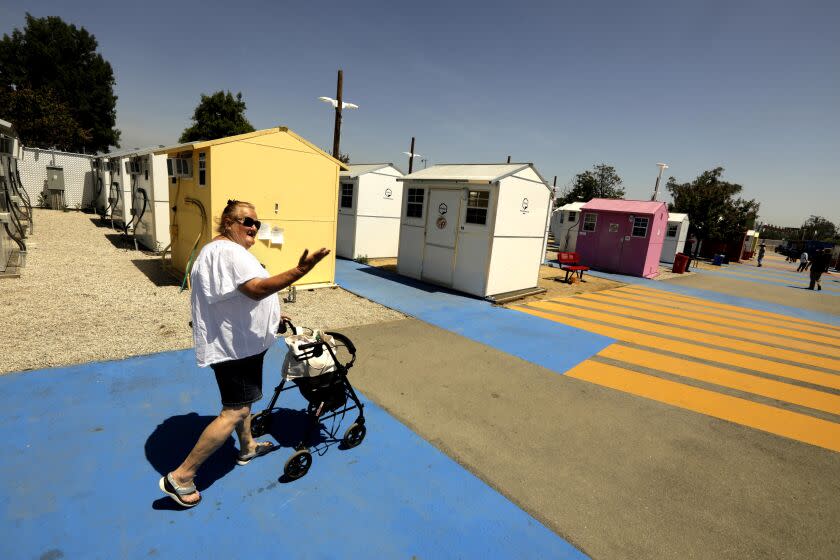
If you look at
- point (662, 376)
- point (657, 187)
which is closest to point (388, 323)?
point (662, 376)

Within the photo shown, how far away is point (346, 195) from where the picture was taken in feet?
49.2

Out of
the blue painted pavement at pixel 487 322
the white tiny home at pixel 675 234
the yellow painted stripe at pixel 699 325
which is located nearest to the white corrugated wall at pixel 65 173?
the blue painted pavement at pixel 487 322

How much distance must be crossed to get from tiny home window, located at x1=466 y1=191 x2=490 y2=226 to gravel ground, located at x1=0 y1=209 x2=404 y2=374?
11.5 ft

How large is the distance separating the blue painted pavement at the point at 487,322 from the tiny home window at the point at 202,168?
13.2 feet

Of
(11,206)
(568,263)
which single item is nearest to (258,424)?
(11,206)

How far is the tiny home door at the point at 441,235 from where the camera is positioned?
10.6 m

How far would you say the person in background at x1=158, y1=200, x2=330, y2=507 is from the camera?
2.54 meters

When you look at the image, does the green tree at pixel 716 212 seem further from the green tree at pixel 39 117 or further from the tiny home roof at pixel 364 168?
the green tree at pixel 39 117

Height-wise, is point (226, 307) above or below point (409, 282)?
above

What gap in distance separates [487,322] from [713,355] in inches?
171

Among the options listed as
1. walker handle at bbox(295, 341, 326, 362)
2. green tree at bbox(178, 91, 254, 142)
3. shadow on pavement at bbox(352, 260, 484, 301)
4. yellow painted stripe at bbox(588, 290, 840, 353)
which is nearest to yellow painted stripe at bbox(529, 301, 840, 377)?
yellow painted stripe at bbox(588, 290, 840, 353)

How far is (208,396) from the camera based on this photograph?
4273 millimetres

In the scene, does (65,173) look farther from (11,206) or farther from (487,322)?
(487,322)

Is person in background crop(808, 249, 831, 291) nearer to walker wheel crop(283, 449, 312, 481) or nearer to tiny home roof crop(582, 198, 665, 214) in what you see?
tiny home roof crop(582, 198, 665, 214)
